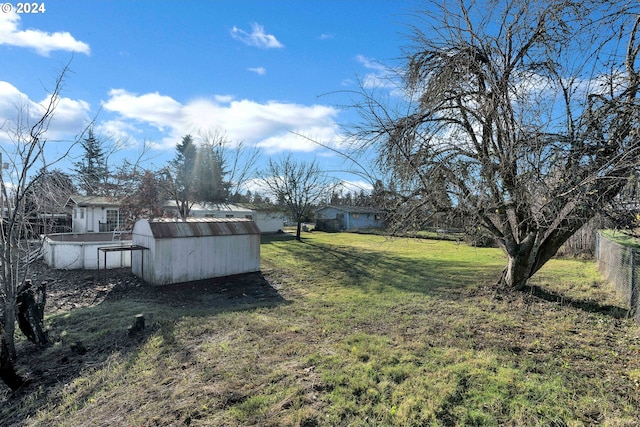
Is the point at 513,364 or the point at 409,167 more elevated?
the point at 409,167

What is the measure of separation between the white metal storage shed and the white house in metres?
13.4

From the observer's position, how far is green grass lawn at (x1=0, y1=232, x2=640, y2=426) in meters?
2.91

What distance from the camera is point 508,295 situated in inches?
266

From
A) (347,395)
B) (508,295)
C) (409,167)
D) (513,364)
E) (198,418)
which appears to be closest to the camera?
(198,418)

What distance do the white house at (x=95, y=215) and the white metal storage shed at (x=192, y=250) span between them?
44.1ft

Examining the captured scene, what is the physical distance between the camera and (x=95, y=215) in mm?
21344

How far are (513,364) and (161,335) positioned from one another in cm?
477

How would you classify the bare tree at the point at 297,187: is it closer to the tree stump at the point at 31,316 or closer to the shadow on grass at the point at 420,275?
the shadow on grass at the point at 420,275

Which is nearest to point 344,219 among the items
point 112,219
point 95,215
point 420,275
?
point 112,219

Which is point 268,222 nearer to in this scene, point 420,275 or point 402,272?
point 402,272

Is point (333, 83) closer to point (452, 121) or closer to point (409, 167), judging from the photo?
point (409, 167)

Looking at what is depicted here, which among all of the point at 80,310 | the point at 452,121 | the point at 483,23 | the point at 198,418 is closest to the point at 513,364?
the point at 198,418

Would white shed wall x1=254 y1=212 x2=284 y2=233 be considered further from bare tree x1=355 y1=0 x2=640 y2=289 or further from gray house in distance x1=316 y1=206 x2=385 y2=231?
bare tree x1=355 y1=0 x2=640 y2=289

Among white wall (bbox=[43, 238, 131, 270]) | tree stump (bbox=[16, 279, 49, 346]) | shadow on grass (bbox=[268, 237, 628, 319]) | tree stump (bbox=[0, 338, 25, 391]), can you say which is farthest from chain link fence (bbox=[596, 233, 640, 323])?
white wall (bbox=[43, 238, 131, 270])
